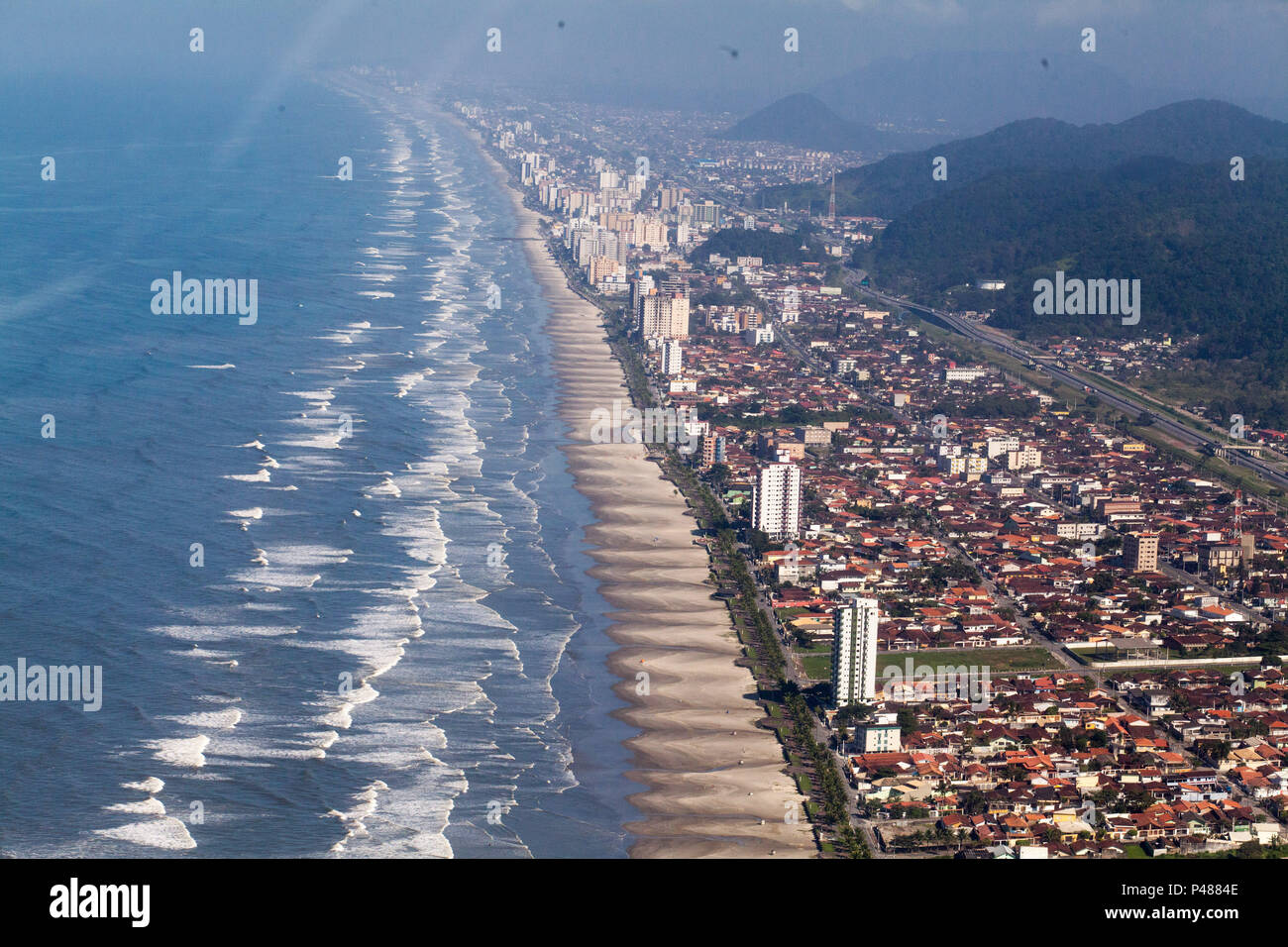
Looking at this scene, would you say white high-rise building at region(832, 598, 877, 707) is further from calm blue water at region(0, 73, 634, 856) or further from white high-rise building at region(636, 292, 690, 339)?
white high-rise building at region(636, 292, 690, 339)

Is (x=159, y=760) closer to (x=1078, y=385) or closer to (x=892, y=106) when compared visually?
(x=1078, y=385)

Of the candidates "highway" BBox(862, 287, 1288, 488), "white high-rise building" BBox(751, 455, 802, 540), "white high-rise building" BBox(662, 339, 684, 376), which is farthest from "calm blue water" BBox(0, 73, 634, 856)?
"highway" BBox(862, 287, 1288, 488)

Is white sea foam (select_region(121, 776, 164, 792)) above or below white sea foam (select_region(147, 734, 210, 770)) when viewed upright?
below

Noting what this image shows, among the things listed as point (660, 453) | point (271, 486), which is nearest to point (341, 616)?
point (271, 486)

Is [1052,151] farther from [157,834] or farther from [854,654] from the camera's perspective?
[157,834]

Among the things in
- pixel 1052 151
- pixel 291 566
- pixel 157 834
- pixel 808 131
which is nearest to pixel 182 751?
pixel 157 834

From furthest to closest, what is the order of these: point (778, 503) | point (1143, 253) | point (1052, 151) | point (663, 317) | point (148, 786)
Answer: point (1052, 151) < point (1143, 253) < point (663, 317) < point (778, 503) < point (148, 786)

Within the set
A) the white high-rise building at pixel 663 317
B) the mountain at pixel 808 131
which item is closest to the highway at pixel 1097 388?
the white high-rise building at pixel 663 317

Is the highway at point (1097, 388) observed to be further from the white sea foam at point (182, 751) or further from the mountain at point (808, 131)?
the mountain at point (808, 131)
